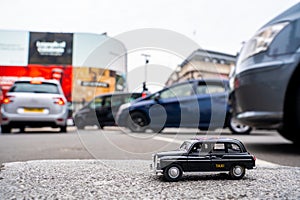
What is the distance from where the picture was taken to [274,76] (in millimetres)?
3615

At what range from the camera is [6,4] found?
2041mm

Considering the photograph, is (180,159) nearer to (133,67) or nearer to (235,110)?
(133,67)

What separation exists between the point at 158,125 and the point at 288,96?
2394mm

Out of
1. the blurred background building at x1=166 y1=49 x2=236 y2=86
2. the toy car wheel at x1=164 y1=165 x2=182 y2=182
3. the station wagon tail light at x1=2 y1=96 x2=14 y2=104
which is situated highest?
the blurred background building at x1=166 y1=49 x2=236 y2=86

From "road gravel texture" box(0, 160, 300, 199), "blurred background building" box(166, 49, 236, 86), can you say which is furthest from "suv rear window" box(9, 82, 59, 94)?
"blurred background building" box(166, 49, 236, 86)

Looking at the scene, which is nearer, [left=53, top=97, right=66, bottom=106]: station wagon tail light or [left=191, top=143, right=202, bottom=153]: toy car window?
[left=191, top=143, right=202, bottom=153]: toy car window

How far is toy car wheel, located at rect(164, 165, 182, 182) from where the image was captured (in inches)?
61.6

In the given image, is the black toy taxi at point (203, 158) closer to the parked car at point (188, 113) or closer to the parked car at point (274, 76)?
the parked car at point (188, 113)

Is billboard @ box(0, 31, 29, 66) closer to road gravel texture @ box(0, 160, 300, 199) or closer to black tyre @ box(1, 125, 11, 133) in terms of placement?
road gravel texture @ box(0, 160, 300, 199)

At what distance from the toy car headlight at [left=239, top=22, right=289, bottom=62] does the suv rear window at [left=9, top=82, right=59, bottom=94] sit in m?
4.78

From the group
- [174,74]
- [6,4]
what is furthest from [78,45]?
[174,74]

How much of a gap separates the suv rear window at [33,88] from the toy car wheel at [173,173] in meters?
6.36

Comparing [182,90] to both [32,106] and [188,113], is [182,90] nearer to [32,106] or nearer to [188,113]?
[188,113]

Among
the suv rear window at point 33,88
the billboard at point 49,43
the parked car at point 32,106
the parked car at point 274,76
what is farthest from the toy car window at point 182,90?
the suv rear window at point 33,88
